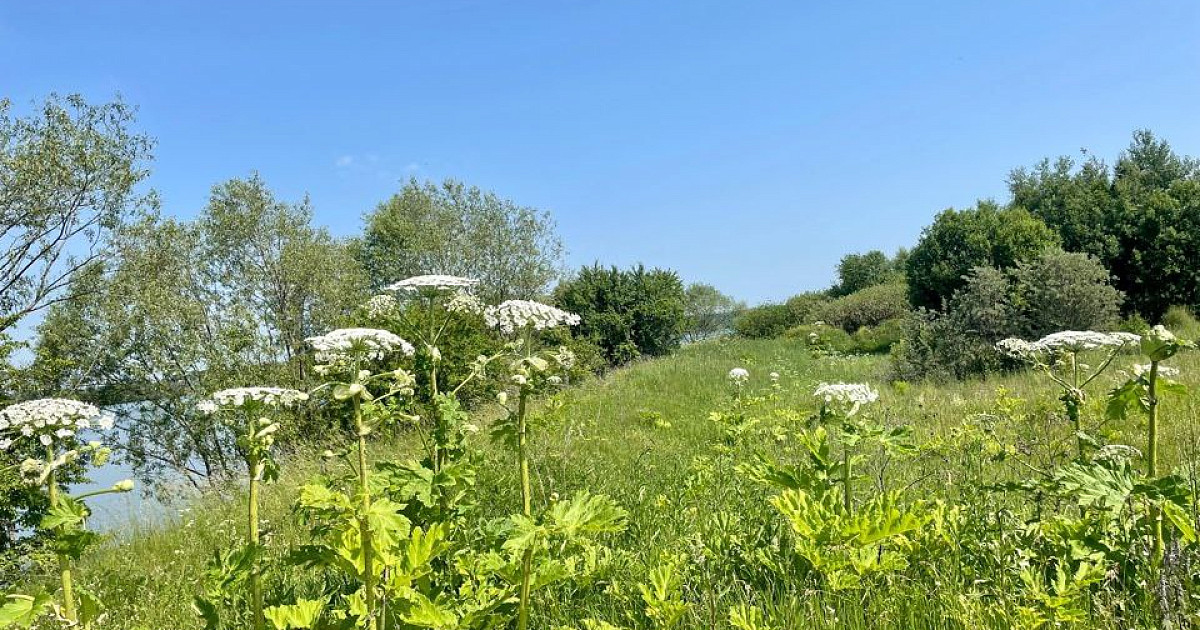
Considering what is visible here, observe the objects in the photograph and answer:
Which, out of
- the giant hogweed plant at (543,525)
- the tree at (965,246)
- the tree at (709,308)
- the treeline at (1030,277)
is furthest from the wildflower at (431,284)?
the tree at (709,308)

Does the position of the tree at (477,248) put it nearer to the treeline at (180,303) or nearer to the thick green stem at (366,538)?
the treeline at (180,303)

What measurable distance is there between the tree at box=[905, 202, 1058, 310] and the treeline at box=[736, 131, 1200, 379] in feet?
0.16

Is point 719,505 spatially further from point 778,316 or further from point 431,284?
point 778,316

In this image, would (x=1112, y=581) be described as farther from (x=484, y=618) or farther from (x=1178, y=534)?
(x=484, y=618)

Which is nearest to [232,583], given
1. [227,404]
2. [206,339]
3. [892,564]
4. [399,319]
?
[227,404]

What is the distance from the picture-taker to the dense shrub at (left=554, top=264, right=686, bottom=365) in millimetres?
25953

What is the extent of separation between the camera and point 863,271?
153 ft

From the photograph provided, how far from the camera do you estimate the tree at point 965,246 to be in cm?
2298

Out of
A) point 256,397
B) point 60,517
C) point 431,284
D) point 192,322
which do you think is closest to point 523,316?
point 431,284

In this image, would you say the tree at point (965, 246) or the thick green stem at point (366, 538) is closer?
the thick green stem at point (366, 538)

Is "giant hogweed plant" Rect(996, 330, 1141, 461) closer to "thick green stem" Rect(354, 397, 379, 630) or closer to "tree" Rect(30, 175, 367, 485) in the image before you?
"thick green stem" Rect(354, 397, 379, 630)

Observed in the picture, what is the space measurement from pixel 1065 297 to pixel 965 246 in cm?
962

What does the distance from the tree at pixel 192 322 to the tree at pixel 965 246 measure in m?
22.1

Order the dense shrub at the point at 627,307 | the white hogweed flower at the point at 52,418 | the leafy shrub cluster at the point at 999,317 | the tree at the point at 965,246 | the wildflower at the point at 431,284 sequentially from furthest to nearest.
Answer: the dense shrub at the point at 627,307
the tree at the point at 965,246
the leafy shrub cluster at the point at 999,317
the wildflower at the point at 431,284
the white hogweed flower at the point at 52,418
